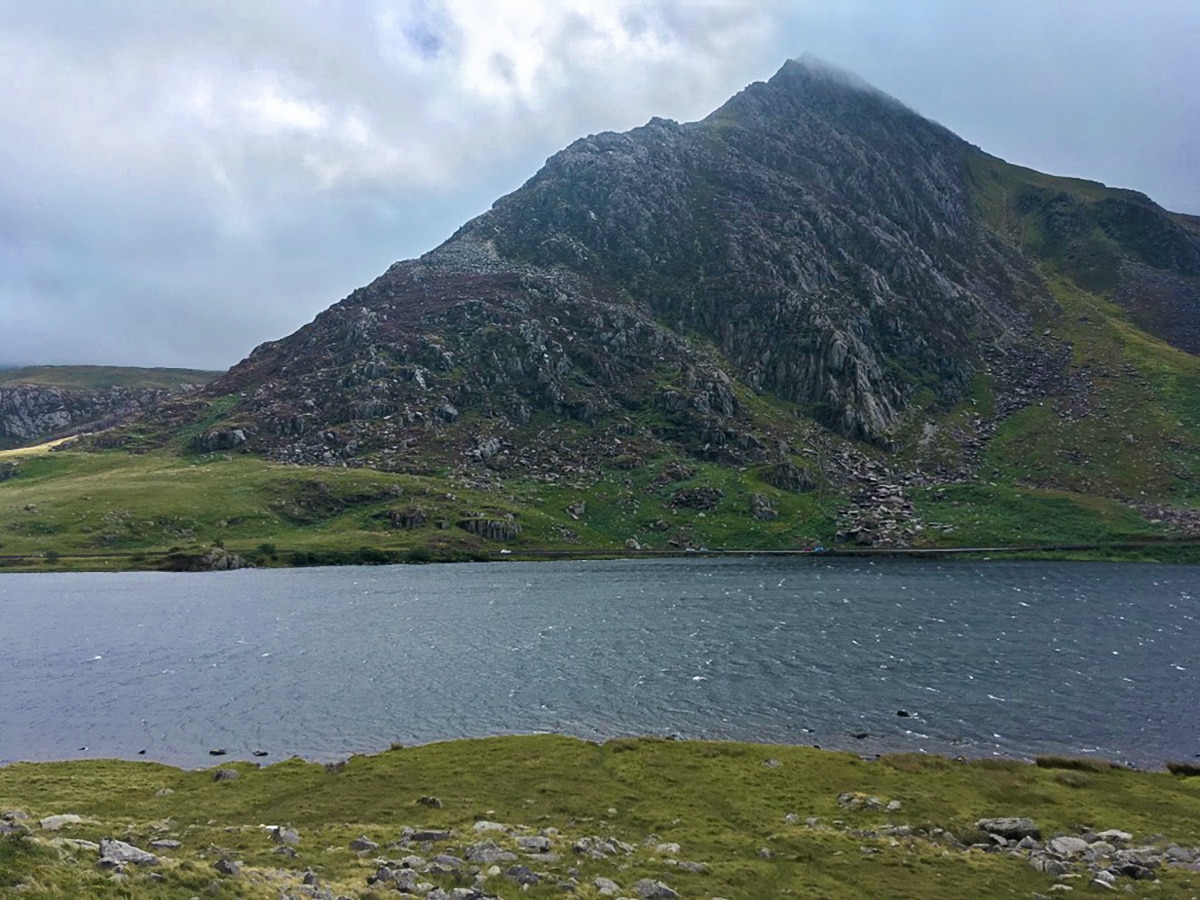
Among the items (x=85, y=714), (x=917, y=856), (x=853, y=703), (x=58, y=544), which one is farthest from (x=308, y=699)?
(x=58, y=544)

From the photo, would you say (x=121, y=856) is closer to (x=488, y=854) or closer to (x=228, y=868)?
(x=228, y=868)

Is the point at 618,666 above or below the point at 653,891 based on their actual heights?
below

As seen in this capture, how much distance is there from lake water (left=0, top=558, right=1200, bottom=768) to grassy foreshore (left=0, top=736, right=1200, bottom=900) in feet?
24.3

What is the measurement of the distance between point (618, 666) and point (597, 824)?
41924 mm

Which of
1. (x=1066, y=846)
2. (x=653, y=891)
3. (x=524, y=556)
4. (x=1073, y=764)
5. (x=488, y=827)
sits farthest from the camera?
(x=524, y=556)

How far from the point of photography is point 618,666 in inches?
3083

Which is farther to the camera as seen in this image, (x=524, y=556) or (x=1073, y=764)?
(x=524, y=556)

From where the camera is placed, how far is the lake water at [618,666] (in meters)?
58.0

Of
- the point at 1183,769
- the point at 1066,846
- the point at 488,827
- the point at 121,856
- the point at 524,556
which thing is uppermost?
the point at 121,856

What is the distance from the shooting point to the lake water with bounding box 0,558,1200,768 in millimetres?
58000

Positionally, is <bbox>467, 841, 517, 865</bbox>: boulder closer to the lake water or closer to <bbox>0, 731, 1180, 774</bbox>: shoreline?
<bbox>0, 731, 1180, 774</bbox>: shoreline

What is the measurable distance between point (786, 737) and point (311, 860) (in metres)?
37.0

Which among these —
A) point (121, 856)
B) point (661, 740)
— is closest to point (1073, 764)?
point (661, 740)

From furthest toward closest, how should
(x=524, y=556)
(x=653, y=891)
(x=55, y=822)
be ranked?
(x=524, y=556)
(x=55, y=822)
(x=653, y=891)
